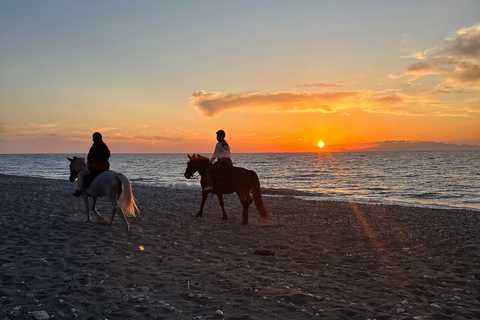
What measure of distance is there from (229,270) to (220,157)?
6.23 meters

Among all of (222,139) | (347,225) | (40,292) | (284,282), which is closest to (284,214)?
(347,225)

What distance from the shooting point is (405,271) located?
7.73 m

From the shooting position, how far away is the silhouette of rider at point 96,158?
11.1 meters

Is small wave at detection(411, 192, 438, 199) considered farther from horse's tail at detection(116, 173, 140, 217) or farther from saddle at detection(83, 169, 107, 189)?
saddle at detection(83, 169, 107, 189)

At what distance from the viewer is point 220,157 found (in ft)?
42.4

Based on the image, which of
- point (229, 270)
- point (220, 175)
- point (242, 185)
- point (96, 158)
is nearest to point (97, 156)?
point (96, 158)

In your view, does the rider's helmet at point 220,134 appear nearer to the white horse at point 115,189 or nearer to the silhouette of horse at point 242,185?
the silhouette of horse at point 242,185

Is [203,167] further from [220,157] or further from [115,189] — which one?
[115,189]

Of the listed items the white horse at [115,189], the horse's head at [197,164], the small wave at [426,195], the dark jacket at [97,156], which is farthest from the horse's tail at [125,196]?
the small wave at [426,195]

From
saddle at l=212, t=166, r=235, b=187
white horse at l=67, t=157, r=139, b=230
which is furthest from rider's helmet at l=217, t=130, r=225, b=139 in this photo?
white horse at l=67, t=157, r=139, b=230

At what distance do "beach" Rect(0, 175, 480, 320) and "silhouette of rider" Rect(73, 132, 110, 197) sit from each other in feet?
5.83

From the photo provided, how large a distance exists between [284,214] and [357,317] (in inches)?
467

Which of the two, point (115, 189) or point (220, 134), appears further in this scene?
point (220, 134)

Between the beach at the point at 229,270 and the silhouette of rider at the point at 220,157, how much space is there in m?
1.96
